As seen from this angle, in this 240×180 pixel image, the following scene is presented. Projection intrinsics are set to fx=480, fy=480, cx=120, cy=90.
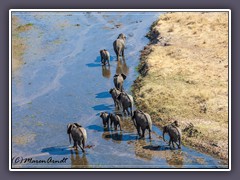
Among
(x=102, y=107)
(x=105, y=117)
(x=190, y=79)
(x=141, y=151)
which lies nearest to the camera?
(x=141, y=151)

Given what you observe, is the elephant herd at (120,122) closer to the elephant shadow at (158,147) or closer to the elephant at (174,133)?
the elephant at (174,133)

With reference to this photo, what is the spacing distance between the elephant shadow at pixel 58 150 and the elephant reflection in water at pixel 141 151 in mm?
4013

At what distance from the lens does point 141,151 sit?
27984mm

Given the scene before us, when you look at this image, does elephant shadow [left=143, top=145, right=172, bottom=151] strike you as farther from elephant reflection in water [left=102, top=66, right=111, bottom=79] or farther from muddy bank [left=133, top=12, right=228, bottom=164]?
elephant reflection in water [left=102, top=66, right=111, bottom=79]

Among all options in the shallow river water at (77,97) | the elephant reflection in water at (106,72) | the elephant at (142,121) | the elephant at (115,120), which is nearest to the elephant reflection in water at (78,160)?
the shallow river water at (77,97)

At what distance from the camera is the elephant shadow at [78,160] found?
1072 inches

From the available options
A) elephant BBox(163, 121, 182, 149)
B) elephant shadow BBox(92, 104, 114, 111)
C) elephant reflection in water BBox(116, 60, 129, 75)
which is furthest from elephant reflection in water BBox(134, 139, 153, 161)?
elephant reflection in water BBox(116, 60, 129, 75)

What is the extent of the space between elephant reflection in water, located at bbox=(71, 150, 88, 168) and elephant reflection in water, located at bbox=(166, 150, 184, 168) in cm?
471

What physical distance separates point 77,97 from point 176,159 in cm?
1129

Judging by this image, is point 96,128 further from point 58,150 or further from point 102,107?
point 58,150

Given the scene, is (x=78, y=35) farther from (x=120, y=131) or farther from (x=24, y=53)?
(x=120, y=131)

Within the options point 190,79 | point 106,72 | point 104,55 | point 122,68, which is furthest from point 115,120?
point 104,55

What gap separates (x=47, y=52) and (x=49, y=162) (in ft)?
67.7

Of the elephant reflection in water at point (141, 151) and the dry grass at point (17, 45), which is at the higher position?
the dry grass at point (17, 45)
